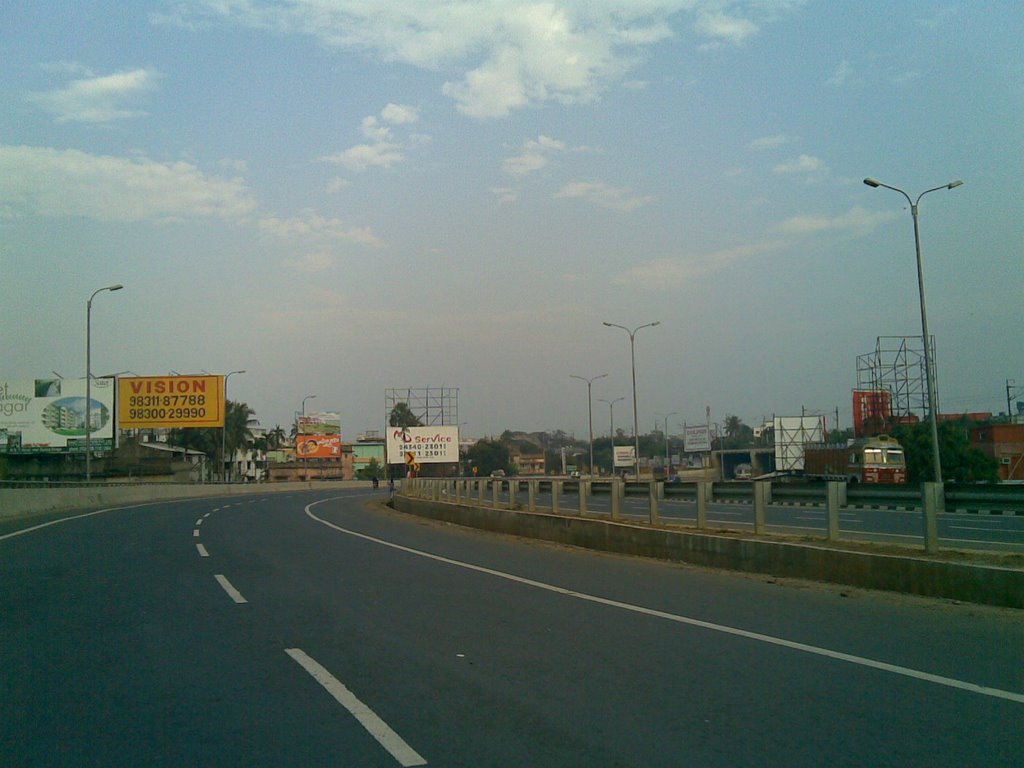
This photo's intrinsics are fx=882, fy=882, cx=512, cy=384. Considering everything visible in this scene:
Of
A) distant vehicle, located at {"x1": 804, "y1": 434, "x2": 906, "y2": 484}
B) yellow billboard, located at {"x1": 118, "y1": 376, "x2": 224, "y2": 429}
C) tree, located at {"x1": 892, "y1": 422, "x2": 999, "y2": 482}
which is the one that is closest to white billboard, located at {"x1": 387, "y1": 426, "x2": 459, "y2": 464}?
yellow billboard, located at {"x1": 118, "y1": 376, "x2": 224, "y2": 429}

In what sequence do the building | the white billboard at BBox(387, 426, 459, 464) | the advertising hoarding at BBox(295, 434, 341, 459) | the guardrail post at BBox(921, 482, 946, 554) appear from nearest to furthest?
the guardrail post at BBox(921, 482, 946, 554)
the building
the white billboard at BBox(387, 426, 459, 464)
the advertising hoarding at BBox(295, 434, 341, 459)

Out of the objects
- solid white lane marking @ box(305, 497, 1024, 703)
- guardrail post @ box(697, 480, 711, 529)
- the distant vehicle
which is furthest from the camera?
the distant vehicle

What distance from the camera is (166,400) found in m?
63.5

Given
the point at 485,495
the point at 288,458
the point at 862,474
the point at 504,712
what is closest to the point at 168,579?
the point at 504,712

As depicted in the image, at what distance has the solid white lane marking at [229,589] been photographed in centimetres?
1156

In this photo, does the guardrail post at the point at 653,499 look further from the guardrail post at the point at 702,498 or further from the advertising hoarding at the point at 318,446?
the advertising hoarding at the point at 318,446

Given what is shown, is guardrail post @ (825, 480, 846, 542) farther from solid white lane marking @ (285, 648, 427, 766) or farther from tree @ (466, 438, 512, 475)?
tree @ (466, 438, 512, 475)

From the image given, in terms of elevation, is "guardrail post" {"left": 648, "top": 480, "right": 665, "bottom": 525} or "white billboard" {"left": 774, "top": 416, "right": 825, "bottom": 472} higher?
"white billboard" {"left": 774, "top": 416, "right": 825, "bottom": 472}

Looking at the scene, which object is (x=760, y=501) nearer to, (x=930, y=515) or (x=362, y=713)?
(x=930, y=515)

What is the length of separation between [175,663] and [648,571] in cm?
838

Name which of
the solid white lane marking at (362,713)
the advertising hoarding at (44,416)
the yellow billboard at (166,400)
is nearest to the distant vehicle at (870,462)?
the solid white lane marking at (362,713)

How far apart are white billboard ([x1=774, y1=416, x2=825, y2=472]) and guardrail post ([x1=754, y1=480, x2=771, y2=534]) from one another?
63.4 m

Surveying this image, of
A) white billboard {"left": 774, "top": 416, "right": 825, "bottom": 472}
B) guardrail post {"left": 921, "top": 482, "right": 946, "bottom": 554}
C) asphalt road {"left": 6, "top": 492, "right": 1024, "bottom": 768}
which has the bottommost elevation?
asphalt road {"left": 6, "top": 492, "right": 1024, "bottom": 768}

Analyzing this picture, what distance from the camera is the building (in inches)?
2327
